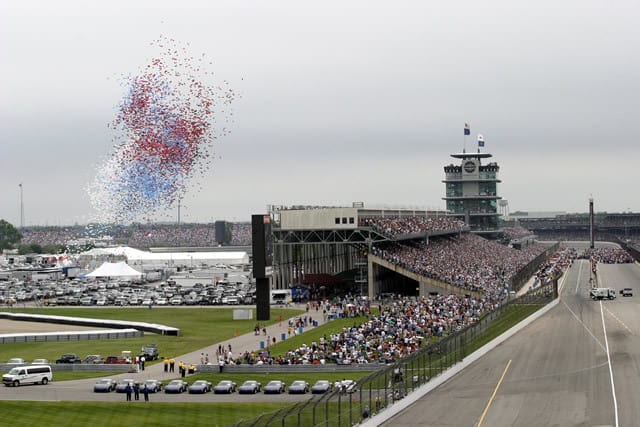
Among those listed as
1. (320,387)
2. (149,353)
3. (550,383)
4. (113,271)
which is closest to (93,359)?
(149,353)

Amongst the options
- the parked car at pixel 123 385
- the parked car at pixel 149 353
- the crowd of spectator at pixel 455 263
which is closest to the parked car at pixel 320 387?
the parked car at pixel 123 385

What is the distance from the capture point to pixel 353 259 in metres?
139

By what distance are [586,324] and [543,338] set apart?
9567 millimetres

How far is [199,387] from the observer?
45344 millimetres

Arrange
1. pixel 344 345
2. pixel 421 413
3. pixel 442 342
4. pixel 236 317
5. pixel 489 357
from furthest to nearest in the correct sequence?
pixel 236 317 < pixel 344 345 < pixel 489 357 < pixel 442 342 < pixel 421 413

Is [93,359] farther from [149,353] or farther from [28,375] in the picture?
[28,375]

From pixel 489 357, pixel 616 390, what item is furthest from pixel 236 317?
pixel 616 390

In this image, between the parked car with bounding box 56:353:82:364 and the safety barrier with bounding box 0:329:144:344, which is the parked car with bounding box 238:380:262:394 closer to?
the parked car with bounding box 56:353:82:364

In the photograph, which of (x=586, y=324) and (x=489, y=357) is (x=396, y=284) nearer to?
(x=586, y=324)

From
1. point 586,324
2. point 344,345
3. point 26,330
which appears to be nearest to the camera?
point 344,345

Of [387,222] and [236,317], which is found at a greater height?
[387,222]

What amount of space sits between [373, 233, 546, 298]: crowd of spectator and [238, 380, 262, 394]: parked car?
4158 cm

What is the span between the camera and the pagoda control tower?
641 ft

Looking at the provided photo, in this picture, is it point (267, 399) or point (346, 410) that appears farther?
point (267, 399)
